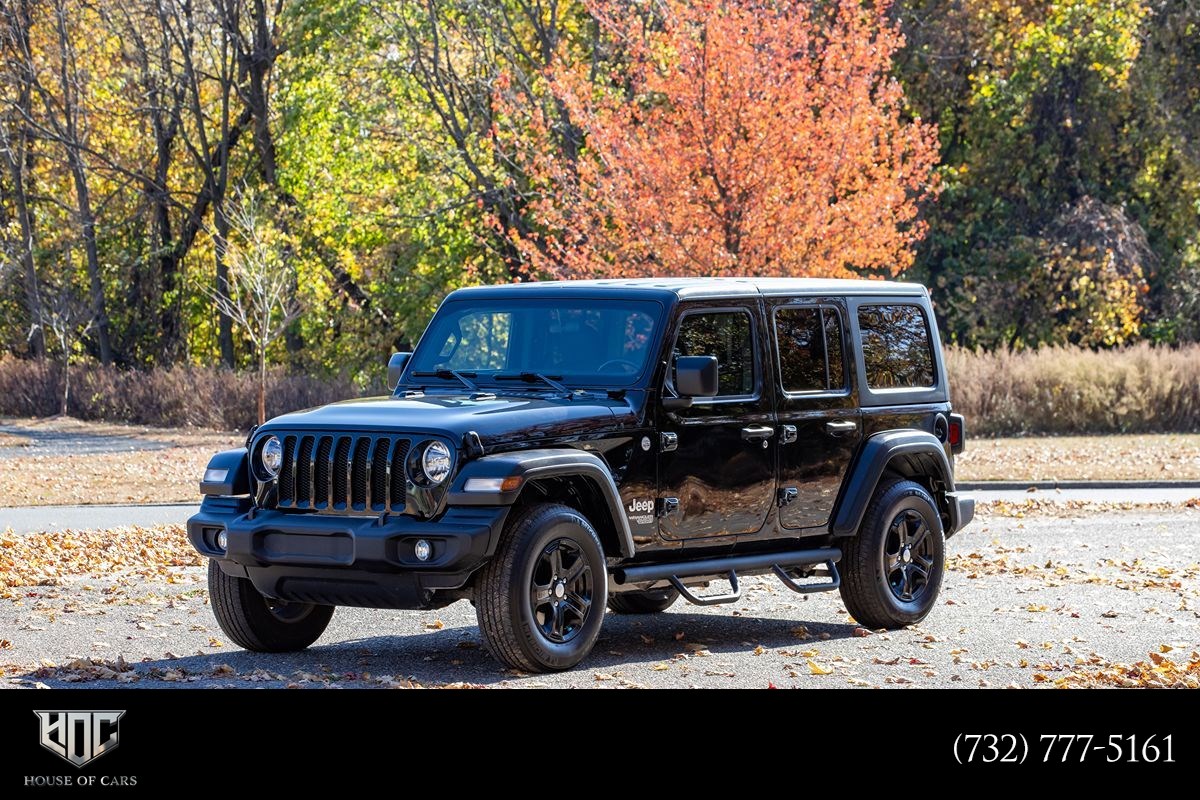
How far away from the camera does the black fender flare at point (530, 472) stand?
8.88 meters

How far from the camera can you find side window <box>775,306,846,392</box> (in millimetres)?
10852

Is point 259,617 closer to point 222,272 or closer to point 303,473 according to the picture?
point 303,473

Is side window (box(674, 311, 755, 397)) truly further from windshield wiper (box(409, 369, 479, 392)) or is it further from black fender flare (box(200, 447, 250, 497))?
black fender flare (box(200, 447, 250, 497))

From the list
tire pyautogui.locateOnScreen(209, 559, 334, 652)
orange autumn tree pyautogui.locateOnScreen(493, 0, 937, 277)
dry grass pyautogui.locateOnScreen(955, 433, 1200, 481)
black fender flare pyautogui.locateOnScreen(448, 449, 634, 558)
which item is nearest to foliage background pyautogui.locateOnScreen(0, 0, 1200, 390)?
orange autumn tree pyautogui.locateOnScreen(493, 0, 937, 277)

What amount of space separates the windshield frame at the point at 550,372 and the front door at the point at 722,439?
0.44 feet

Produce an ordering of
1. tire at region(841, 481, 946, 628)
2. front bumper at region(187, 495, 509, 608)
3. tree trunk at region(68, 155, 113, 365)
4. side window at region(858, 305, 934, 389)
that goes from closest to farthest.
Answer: front bumper at region(187, 495, 509, 608) < tire at region(841, 481, 946, 628) < side window at region(858, 305, 934, 389) < tree trunk at region(68, 155, 113, 365)

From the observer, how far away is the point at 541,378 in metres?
10.1

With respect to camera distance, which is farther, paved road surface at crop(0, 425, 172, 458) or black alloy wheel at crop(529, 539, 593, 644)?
paved road surface at crop(0, 425, 172, 458)

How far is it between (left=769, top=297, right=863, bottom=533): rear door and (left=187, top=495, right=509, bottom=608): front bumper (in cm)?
240

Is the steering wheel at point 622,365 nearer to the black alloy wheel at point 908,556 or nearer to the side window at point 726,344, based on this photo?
the side window at point 726,344

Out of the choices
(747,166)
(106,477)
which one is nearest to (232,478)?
(106,477)

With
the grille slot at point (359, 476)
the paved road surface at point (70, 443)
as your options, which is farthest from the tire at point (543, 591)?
the paved road surface at point (70, 443)

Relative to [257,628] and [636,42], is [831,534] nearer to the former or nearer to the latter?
[257,628]

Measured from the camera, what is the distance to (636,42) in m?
36.4
